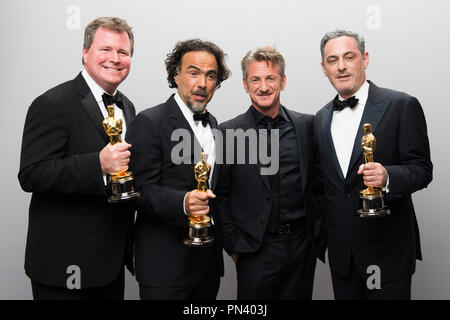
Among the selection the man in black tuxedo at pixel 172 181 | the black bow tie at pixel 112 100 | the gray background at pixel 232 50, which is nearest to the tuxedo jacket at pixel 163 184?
the man in black tuxedo at pixel 172 181

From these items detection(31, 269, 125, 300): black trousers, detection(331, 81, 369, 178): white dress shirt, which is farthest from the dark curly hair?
detection(31, 269, 125, 300): black trousers

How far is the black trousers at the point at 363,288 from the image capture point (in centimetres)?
282

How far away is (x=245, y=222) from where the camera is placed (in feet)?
10.1

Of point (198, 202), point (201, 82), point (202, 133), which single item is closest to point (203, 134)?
point (202, 133)

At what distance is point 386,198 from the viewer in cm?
276

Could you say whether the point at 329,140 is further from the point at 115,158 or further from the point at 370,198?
the point at 115,158

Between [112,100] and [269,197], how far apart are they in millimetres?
1239

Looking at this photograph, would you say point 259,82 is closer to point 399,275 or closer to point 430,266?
point 399,275

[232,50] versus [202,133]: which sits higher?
[232,50]

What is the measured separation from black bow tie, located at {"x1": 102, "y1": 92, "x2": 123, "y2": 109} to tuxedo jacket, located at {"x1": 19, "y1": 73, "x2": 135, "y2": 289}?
0.07 metres

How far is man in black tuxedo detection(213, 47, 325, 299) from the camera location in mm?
3002

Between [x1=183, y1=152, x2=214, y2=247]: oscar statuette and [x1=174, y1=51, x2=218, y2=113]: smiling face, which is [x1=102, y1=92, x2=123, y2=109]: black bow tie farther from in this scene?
[x1=183, y1=152, x2=214, y2=247]: oscar statuette

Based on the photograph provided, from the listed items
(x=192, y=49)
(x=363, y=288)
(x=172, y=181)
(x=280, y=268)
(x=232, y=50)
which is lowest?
(x=363, y=288)

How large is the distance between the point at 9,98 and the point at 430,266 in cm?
452
